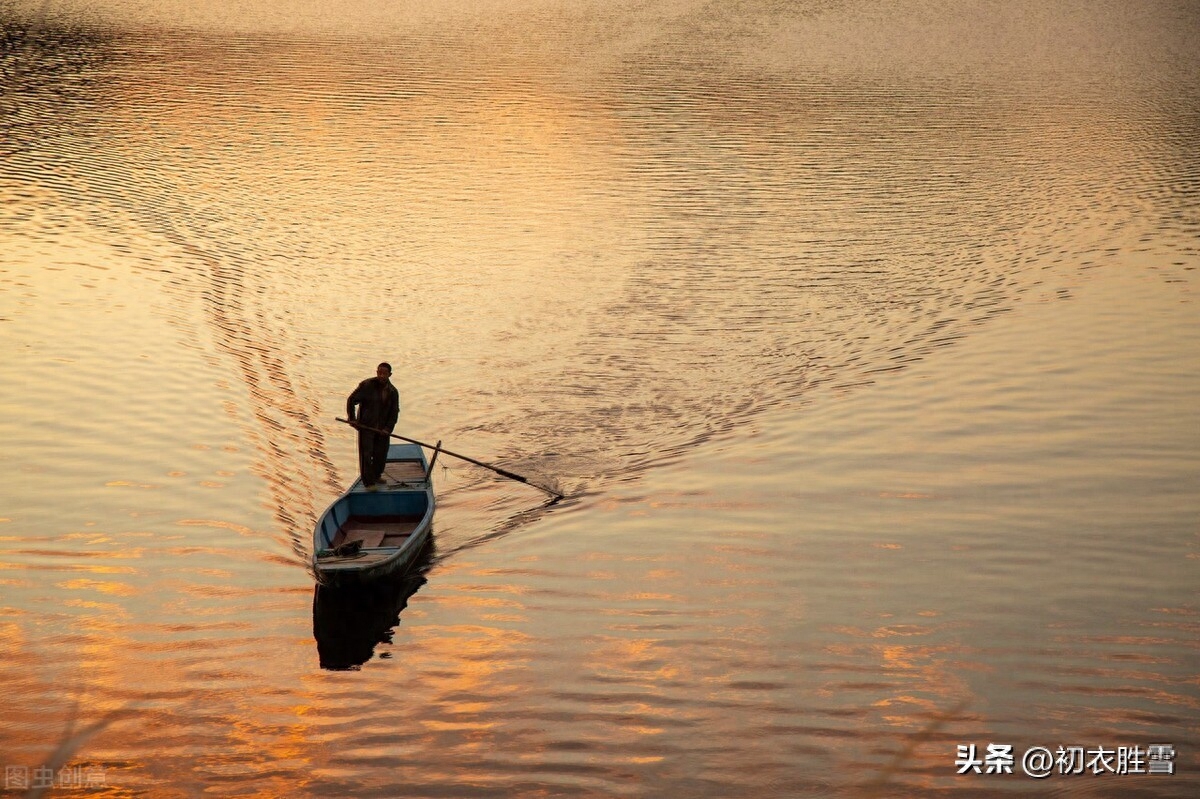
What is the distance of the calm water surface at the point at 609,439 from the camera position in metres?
12.7

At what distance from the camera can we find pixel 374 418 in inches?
666

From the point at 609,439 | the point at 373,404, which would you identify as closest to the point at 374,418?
the point at 373,404

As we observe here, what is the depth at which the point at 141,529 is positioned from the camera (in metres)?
16.9

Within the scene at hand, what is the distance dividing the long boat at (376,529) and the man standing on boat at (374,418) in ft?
0.77

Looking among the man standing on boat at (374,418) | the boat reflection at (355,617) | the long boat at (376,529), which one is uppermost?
the man standing on boat at (374,418)

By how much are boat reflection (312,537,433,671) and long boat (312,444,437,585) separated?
11.3 inches

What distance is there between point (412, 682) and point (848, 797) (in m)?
4.59

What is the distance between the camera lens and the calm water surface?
500 inches

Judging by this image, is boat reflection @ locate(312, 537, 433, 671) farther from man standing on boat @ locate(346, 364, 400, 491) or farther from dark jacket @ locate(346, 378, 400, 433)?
dark jacket @ locate(346, 378, 400, 433)

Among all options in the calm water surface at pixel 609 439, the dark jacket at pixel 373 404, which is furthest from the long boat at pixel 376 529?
the dark jacket at pixel 373 404

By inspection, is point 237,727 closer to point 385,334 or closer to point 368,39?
point 385,334

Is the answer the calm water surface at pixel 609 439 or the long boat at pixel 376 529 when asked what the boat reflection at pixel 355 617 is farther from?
the long boat at pixel 376 529

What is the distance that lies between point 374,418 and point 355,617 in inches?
122

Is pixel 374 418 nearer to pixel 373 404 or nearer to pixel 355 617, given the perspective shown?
pixel 373 404
